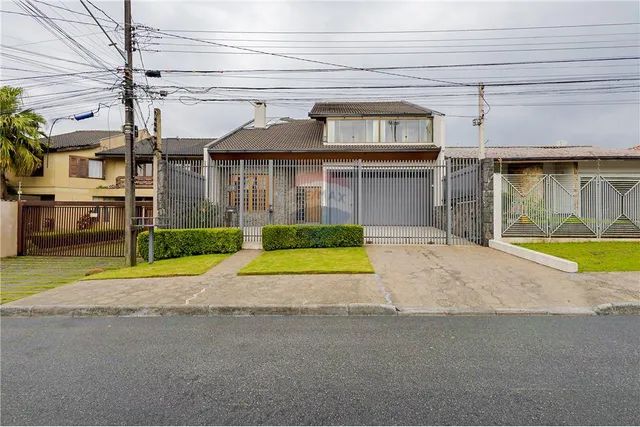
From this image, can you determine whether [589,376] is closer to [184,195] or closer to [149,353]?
[149,353]

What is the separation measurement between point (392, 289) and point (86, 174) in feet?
75.5

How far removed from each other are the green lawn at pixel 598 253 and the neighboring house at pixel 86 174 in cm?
1985

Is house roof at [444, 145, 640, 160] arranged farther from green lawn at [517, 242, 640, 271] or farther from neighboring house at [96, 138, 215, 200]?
neighboring house at [96, 138, 215, 200]

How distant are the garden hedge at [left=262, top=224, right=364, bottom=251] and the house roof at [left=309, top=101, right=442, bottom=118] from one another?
33.4ft

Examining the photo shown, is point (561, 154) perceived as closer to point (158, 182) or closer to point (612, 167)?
point (612, 167)

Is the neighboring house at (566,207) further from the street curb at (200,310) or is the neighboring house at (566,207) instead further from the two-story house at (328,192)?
the street curb at (200,310)

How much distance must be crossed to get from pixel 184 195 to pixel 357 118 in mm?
11338

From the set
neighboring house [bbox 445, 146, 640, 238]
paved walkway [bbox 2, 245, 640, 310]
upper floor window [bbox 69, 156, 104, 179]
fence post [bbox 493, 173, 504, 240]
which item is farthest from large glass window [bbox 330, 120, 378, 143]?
upper floor window [bbox 69, 156, 104, 179]

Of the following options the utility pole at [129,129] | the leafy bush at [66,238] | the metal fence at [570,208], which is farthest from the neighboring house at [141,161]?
the metal fence at [570,208]

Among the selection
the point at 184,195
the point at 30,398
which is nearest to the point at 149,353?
the point at 30,398

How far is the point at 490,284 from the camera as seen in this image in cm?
627

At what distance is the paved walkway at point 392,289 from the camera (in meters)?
5.30

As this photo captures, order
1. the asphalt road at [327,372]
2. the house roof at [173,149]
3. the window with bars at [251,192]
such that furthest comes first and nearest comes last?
the house roof at [173,149], the window with bars at [251,192], the asphalt road at [327,372]

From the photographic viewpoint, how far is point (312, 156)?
1795 centimetres
